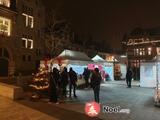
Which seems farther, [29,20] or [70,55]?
[29,20]

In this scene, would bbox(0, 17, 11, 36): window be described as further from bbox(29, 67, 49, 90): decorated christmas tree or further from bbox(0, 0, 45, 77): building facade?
bbox(29, 67, 49, 90): decorated christmas tree

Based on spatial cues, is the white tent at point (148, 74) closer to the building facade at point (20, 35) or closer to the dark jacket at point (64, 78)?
the dark jacket at point (64, 78)

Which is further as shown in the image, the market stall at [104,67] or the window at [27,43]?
the window at [27,43]

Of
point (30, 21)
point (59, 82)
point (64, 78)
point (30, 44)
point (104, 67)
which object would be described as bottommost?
point (59, 82)

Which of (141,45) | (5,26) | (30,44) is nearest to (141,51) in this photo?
(141,45)

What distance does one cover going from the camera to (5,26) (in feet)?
119

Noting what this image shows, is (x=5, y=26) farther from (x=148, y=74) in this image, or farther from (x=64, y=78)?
(x=64, y=78)

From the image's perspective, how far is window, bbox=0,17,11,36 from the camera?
117 feet

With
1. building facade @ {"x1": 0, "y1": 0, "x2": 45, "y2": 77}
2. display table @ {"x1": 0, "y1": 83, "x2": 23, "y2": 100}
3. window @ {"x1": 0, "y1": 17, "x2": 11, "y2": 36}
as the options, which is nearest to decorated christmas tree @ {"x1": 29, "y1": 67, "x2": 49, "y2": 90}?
display table @ {"x1": 0, "y1": 83, "x2": 23, "y2": 100}

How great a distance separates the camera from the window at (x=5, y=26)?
35609 millimetres

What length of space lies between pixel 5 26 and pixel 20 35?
10.5 ft

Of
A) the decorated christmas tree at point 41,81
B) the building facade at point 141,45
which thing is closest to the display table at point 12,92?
the decorated christmas tree at point 41,81

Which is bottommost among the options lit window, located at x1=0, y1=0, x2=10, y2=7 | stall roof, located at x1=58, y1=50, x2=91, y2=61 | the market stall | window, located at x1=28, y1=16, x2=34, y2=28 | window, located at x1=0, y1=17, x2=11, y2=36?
the market stall

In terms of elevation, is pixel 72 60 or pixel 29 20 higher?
pixel 29 20
